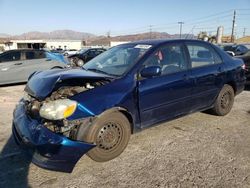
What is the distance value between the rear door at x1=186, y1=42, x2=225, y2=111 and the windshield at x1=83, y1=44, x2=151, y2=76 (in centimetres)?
101

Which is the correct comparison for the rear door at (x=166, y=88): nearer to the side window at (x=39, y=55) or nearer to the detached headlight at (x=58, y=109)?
the detached headlight at (x=58, y=109)

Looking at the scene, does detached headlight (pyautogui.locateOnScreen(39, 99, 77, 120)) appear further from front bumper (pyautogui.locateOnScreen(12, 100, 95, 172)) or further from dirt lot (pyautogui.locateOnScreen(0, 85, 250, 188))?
dirt lot (pyautogui.locateOnScreen(0, 85, 250, 188))

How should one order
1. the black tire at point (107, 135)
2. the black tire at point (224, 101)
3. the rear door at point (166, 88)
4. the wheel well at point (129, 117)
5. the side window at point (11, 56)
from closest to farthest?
the black tire at point (107, 135) < the wheel well at point (129, 117) < the rear door at point (166, 88) < the black tire at point (224, 101) < the side window at point (11, 56)

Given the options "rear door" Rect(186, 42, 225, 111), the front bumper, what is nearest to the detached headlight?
the front bumper

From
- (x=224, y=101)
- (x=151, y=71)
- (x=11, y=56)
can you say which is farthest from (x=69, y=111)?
(x=11, y=56)

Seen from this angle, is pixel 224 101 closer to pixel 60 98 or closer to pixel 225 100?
pixel 225 100

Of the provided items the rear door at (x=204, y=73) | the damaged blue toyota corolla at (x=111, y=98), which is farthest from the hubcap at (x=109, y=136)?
the rear door at (x=204, y=73)

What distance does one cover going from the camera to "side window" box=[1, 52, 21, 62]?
979 centimetres

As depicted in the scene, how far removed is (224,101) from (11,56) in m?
7.99

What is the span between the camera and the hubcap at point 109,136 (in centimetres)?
337

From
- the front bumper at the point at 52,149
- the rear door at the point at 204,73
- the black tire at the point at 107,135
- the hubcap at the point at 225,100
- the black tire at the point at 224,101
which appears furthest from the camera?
the hubcap at the point at 225,100

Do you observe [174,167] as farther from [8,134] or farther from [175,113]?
[8,134]

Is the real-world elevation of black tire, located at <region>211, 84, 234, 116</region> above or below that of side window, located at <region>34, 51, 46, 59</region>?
below

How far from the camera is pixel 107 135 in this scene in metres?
3.42
